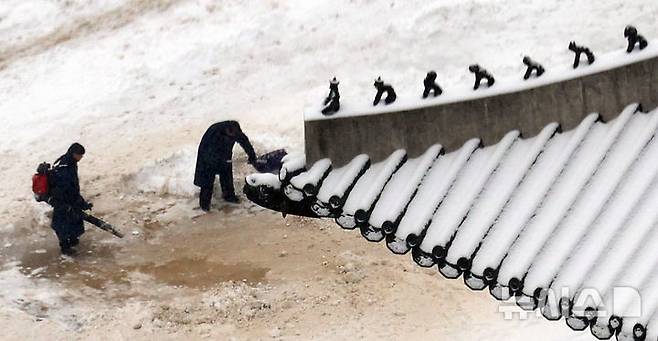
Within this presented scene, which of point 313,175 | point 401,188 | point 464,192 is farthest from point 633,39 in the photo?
point 313,175

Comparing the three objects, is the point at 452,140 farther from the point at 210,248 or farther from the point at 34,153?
the point at 34,153

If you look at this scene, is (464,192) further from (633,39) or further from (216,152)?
(216,152)

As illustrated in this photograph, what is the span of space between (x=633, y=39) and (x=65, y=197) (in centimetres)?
847

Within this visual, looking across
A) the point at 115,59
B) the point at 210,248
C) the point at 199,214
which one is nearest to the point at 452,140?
the point at 210,248

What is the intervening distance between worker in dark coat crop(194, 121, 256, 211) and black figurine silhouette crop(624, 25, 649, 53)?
26.1 ft

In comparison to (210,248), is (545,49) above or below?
above

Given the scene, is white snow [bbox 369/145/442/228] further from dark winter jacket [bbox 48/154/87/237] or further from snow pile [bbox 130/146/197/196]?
snow pile [bbox 130/146/197/196]

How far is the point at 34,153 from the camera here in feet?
50.0

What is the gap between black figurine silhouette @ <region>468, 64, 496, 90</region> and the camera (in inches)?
202

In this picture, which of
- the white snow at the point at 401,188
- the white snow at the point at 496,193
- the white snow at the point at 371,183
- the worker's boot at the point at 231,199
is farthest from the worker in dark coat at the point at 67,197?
the white snow at the point at 496,193

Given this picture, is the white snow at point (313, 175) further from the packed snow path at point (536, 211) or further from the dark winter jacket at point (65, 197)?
the dark winter jacket at point (65, 197)

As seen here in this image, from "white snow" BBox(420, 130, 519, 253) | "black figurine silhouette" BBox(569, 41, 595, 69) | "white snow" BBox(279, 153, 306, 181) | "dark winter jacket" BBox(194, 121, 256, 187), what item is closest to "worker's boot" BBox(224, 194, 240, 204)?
"dark winter jacket" BBox(194, 121, 256, 187)

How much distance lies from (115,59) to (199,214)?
6.24 metres

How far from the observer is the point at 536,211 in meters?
4.97
